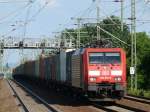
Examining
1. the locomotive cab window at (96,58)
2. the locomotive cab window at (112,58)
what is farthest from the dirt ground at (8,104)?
the locomotive cab window at (112,58)

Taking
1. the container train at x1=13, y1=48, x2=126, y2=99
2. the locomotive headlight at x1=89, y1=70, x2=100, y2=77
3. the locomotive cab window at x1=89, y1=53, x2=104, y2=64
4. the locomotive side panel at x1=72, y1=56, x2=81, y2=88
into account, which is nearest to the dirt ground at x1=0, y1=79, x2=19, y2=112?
the locomotive side panel at x1=72, y1=56, x2=81, y2=88

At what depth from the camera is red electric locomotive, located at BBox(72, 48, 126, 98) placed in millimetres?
27969

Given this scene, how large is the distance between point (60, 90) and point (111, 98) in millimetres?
15155

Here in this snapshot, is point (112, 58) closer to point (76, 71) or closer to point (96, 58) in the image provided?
point (96, 58)

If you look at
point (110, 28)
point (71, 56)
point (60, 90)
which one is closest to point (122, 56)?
point (71, 56)

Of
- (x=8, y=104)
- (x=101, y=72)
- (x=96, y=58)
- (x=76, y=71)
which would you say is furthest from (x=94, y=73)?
(x=8, y=104)

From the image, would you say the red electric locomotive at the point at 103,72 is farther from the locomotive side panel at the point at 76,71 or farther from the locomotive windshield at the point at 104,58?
the locomotive side panel at the point at 76,71

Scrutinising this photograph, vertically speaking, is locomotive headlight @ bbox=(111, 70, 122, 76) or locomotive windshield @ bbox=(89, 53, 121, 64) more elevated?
locomotive windshield @ bbox=(89, 53, 121, 64)

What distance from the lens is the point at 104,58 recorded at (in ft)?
94.4

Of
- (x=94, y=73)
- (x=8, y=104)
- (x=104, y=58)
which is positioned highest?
(x=104, y=58)

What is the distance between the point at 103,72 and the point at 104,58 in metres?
0.79

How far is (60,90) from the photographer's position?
43000 mm

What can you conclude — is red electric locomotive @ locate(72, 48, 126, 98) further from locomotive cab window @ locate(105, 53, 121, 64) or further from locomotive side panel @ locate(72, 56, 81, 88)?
locomotive side panel @ locate(72, 56, 81, 88)

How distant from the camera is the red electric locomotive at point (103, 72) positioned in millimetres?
27969
